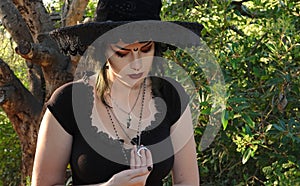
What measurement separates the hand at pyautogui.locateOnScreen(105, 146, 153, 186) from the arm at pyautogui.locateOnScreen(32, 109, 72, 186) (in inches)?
7.4

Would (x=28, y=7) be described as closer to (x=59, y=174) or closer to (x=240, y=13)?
(x=240, y=13)

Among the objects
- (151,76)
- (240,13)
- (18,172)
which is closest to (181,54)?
(240,13)

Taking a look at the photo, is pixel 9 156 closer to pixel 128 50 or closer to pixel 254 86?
pixel 254 86

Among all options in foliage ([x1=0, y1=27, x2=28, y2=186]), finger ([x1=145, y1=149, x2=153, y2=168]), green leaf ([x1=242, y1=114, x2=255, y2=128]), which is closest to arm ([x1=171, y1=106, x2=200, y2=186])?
finger ([x1=145, y1=149, x2=153, y2=168])

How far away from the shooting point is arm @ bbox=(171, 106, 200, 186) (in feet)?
7.84

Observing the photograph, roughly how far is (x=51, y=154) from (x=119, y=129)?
26 cm

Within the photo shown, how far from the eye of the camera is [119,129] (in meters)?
2.36

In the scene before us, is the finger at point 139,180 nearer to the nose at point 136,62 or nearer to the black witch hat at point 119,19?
the nose at point 136,62

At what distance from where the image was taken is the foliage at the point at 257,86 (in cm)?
348

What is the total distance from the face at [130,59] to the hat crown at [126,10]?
0.09 metres

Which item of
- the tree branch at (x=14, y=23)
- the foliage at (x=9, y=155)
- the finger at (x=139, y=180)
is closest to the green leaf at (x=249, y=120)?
the finger at (x=139, y=180)

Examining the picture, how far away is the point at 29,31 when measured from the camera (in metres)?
5.20

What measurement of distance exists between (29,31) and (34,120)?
26.3 inches

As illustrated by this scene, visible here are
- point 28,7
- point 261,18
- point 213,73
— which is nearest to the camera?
point 213,73
